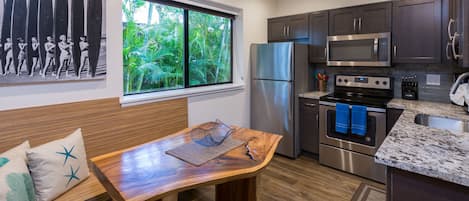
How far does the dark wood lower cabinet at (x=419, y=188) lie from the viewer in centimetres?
97

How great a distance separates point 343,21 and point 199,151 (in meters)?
2.67

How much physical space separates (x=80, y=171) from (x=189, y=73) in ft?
5.73

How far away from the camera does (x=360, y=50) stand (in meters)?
3.26

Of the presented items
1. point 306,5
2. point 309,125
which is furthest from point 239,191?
point 306,5

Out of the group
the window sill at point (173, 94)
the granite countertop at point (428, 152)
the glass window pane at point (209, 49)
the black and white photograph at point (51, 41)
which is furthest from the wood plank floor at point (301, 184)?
the black and white photograph at point (51, 41)

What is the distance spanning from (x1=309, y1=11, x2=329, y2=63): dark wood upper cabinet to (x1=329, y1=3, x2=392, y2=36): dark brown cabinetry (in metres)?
0.08

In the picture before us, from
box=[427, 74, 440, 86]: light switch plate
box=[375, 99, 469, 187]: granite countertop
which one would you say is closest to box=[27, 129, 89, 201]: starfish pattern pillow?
box=[375, 99, 469, 187]: granite countertop

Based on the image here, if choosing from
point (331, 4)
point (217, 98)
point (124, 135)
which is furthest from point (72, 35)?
point (331, 4)

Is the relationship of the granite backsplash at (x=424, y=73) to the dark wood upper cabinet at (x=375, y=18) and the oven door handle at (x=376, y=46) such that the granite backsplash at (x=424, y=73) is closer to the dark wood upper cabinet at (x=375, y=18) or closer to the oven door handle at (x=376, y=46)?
the oven door handle at (x=376, y=46)

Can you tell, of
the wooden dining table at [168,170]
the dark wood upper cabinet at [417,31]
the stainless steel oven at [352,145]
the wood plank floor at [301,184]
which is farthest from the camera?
the stainless steel oven at [352,145]

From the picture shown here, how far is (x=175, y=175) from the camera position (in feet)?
4.61

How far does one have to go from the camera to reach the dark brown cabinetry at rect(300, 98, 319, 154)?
11.5ft

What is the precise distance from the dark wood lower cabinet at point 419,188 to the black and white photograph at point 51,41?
7.31 ft

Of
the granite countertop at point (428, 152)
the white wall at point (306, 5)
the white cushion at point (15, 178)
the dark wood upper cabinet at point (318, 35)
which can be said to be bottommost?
the white cushion at point (15, 178)
